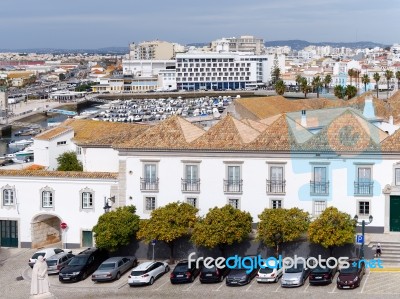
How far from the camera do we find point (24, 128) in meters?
121

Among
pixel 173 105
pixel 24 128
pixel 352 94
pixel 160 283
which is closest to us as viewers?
pixel 160 283

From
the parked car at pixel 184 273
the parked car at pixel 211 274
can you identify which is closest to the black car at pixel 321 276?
the parked car at pixel 211 274

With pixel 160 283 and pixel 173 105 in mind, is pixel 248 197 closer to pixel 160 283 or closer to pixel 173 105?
pixel 160 283

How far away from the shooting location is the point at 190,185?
30125mm

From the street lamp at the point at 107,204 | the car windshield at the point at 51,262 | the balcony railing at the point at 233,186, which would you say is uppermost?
the balcony railing at the point at 233,186

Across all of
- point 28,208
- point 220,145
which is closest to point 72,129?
point 28,208

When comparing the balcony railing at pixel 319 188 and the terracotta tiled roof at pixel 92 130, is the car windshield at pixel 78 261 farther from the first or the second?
the terracotta tiled roof at pixel 92 130

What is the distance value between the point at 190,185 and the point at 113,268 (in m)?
5.19

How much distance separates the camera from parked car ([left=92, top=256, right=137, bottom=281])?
26141 millimetres

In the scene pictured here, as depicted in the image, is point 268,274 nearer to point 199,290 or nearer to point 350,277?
point 199,290

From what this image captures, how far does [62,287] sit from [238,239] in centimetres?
631

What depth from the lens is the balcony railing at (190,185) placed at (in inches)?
1183

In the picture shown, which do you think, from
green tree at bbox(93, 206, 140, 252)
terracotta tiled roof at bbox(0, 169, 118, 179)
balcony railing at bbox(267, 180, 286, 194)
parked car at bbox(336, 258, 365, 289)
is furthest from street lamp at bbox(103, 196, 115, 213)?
parked car at bbox(336, 258, 365, 289)

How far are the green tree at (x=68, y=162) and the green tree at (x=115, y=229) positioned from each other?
1147 centimetres
